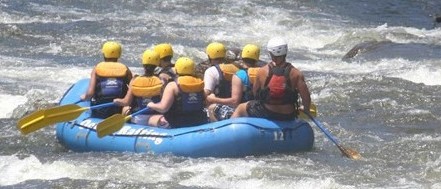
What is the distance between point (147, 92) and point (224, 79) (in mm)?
766

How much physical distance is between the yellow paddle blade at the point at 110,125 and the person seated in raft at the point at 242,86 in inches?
35.4

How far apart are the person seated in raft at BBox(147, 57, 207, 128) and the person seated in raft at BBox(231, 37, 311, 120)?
48cm

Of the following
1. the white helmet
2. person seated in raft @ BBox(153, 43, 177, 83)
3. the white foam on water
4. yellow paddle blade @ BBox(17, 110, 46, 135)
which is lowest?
the white foam on water

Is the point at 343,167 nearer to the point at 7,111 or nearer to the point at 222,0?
the point at 7,111

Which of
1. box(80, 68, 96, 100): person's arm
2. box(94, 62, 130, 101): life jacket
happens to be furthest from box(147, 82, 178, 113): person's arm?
box(80, 68, 96, 100): person's arm

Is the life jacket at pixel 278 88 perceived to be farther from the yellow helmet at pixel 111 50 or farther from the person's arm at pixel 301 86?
the yellow helmet at pixel 111 50

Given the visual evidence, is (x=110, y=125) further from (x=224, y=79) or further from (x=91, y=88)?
(x=224, y=79)

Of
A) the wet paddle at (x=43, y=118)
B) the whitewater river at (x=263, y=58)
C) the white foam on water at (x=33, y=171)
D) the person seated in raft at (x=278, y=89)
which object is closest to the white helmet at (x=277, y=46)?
the person seated in raft at (x=278, y=89)

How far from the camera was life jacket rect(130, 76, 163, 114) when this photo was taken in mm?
10750

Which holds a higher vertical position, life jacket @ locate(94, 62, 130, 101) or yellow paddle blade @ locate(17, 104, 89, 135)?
life jacket @ locate(94, 62, 130, 101)

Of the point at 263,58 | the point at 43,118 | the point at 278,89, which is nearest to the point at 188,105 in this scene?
the point at 278,89

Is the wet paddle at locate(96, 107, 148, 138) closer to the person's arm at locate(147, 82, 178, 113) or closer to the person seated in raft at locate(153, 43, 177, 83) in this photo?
the person's arm at locate(147, 82, 178, 113)

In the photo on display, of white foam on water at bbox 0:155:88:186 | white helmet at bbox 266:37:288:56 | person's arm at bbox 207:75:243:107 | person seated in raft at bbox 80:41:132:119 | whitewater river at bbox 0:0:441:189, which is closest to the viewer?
white foam on water at bbox 0:155:88:186

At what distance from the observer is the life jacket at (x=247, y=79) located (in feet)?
35.0
